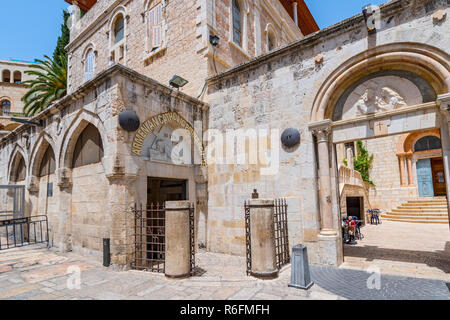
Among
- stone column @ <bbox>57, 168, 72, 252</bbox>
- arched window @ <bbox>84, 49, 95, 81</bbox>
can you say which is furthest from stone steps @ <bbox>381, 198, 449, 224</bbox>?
arched window @ <bbox>84, 49, 95, 81</bbox>

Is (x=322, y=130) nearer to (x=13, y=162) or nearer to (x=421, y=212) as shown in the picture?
(x=13, y=162)

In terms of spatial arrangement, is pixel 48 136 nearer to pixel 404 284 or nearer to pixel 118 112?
pixel 118 112

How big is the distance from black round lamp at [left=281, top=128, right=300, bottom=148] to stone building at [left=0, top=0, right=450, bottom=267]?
128mm

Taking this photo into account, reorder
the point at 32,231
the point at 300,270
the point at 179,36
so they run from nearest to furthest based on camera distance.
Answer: the point at 300,270
the point at 32,231
the point at 179,36

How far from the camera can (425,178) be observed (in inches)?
744

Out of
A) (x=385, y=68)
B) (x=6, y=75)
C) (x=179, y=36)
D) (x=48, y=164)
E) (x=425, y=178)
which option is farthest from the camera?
(x=6, y=75)

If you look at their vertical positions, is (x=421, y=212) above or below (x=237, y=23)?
below

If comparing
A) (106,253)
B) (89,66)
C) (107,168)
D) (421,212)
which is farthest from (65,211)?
(421,212)

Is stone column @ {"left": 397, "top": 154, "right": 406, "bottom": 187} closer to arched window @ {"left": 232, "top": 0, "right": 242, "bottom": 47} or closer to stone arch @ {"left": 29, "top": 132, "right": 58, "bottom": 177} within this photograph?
arched window @ {"left": 232, "top": 0, "right": 242, "bottom": 47}

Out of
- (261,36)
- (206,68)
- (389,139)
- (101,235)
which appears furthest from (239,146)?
(389,139)

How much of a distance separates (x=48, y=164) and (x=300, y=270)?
9581mm

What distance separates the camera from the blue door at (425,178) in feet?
61.4

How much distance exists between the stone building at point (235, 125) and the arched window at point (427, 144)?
1487 centimetres

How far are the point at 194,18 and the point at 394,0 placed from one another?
680 cm
